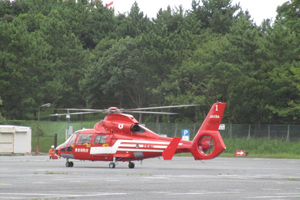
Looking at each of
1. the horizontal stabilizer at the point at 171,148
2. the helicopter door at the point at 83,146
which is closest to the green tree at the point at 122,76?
the helicopter door at the point at 83,146

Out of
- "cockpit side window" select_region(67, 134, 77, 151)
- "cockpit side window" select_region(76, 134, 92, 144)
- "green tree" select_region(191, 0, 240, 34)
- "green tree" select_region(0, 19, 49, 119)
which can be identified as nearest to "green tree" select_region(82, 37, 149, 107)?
"green tree" select_region(0, 19, 49, 119)

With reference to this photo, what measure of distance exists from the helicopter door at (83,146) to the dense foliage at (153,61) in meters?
32.3

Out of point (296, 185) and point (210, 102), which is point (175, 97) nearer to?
point (210, 102)

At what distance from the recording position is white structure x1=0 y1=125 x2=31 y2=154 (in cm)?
5728

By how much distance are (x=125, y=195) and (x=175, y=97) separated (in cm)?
6397

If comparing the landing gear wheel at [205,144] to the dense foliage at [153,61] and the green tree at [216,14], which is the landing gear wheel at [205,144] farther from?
the green tree at [216,14]

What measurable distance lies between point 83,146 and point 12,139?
81.8 ft

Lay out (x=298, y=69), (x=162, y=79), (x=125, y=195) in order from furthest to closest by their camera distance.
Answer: (x=162, y=79), (x=298, y=69), (x=125, y=195)

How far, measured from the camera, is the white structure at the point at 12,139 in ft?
188

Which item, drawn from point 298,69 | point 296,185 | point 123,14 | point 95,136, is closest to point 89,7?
point 123,14

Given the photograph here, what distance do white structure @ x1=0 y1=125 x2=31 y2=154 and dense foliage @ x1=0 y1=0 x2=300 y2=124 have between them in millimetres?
24443

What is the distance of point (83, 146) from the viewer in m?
34.4

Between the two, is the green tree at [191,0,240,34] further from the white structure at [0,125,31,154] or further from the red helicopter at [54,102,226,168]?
the red helicopter at [54,102,226,168]

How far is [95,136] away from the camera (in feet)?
112
